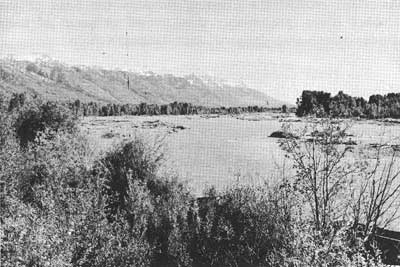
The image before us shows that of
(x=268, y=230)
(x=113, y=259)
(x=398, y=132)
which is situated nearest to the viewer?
(x=113, y=259)

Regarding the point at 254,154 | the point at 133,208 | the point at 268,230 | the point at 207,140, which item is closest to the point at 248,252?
the point at 268,230

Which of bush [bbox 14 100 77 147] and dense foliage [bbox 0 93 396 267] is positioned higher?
bush [bbox 14 100 77 147]

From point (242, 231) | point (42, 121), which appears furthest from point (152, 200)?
point (42, 121)

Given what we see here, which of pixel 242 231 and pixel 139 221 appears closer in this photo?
pixel 139 221

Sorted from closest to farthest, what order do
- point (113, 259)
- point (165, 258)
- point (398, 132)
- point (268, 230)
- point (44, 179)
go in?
point (113, 259) → point (268, 230) → point (165, 258) → point (44, 179) → point (398, 132)

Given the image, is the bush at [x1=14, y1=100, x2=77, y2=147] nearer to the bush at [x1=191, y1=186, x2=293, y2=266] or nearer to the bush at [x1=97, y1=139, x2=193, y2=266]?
the bush at [x1=97, y1=139, x2=193, y2=266]

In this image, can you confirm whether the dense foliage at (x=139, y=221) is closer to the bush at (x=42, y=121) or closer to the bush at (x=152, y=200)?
the bush at (x=152, y=200)

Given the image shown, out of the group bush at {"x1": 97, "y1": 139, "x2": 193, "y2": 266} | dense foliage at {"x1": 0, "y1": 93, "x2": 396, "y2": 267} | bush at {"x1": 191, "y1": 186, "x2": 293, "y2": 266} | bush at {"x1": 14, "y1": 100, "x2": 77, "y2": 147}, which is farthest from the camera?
bush at {"x1": 14, "y1": 100, "x2": 77, "y2": 147}

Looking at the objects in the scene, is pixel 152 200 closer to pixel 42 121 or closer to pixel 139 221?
pixel 139 221

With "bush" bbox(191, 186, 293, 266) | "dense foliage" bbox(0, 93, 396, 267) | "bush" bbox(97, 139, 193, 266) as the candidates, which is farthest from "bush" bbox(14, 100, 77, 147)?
"bush" bbox(191, 186, 293, 266)

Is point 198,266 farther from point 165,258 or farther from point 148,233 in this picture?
point 148,233

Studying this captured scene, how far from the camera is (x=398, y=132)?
72.5 metres

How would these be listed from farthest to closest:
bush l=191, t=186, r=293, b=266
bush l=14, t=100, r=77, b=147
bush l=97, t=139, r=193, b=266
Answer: bush l=14, t=100, r=77, b=147, bush l=97, t=139, r=193, b=266, bush l=191, t=186, r=293, b=266

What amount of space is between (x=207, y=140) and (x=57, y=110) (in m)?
55.7
